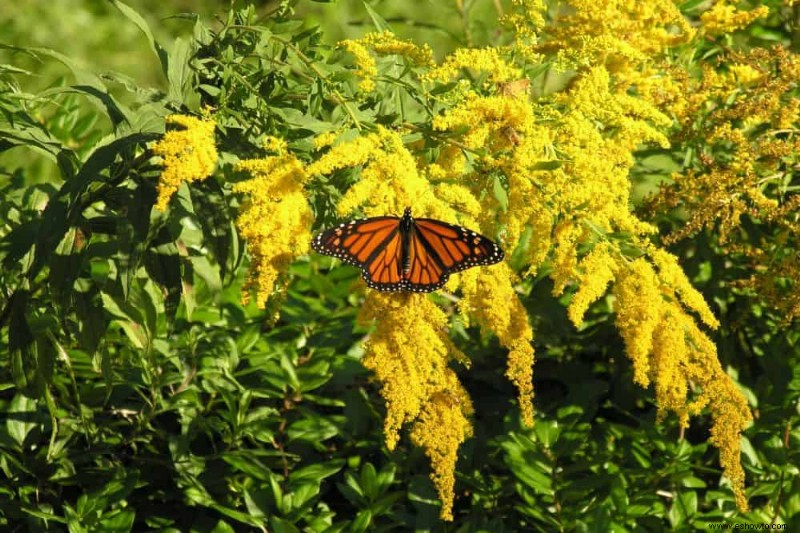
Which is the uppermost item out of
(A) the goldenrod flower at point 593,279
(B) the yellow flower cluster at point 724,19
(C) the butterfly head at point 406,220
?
(B) the yellow flower cluster at point 724,19

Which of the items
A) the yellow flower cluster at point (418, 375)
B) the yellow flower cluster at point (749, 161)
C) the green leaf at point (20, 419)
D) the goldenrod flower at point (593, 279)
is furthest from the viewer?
the green leaf at point (20, 419)

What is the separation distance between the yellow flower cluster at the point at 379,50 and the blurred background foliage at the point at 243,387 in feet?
0.61

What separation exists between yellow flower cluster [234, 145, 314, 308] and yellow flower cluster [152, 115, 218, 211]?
0.58ft

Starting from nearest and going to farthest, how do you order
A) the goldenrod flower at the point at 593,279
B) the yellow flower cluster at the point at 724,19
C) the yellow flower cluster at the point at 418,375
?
the yellow flower cluster at the point at 418,375 < the goldenrod flower at the point at 593,279 < the yellow flower cluster at the point at 724,19

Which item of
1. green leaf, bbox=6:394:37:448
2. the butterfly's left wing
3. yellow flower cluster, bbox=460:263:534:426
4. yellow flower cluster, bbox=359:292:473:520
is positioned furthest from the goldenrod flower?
green leaf, bbox=6:394:37:448

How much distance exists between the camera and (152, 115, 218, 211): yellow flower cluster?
2541mm

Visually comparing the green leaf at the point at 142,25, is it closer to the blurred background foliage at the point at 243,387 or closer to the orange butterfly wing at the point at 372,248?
the blurred background foliage at the point at 243,387

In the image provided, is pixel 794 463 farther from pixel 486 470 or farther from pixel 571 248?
pixel 571 248

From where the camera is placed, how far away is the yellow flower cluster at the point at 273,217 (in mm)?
2723

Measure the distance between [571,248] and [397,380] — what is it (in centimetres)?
71

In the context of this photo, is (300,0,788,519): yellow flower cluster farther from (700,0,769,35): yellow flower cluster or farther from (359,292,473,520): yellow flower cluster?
(700,0,769,35): yellow flower cluster

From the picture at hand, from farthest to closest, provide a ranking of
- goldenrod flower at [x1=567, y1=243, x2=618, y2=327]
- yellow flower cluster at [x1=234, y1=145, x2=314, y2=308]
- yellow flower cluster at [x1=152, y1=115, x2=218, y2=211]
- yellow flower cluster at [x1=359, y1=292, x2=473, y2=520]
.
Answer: goldenrod flower at [x1=567, y1=243, x2=618, y2=327]
yellow flower cluster at [x1=359, y1=292, x2=473, y2=520]
yellow flower cluster at [x1=234, y1=145, x2=314, y2=308]
yellow flower cluster at [x1=152, y1=115, x2=218, y2=211]

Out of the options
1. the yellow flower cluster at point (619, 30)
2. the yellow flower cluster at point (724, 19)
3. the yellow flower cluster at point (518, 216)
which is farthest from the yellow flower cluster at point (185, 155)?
the yellow flower cluster at point (724, 19)

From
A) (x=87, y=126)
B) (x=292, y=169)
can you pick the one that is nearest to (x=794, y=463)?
(x=292, y=169)
